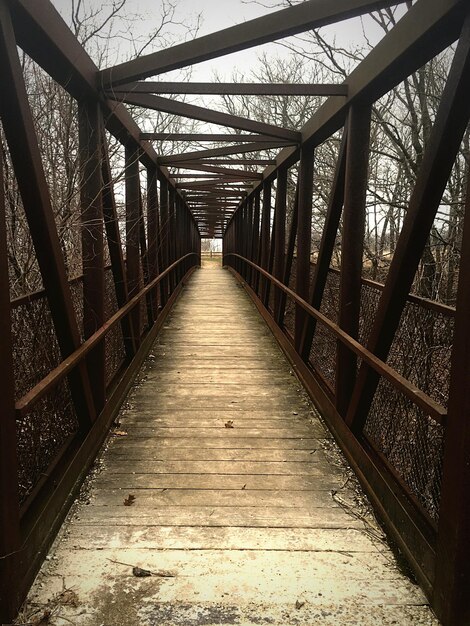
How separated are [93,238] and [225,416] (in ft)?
6.08

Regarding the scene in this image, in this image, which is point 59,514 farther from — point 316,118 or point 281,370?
point 316,118

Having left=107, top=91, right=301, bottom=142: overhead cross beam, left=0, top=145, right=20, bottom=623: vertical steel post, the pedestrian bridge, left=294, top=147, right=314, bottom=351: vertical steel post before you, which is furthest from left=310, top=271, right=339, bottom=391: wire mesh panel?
left=0, top=145, right=20, bottom=623: vertical steel post

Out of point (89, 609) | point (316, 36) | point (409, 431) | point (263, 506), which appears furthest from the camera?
point (316, 36)

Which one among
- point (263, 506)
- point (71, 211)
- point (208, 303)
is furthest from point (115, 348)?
point (208, 303)

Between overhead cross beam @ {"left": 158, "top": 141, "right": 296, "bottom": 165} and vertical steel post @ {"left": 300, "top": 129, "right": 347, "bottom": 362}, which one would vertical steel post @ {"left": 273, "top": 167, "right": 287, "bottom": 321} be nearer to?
overhead cross beam @ {"left": 158, "top": 141, "right": 296, "bottom": 165}

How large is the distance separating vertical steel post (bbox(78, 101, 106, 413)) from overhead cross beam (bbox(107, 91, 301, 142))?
306 millimetres

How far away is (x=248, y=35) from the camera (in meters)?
3.38

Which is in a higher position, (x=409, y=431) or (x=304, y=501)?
(x=409, y=431)

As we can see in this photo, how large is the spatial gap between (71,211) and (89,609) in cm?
327

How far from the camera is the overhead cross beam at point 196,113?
458cm

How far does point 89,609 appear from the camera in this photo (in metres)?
2.27

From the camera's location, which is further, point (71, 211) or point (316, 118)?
point (316, 118)

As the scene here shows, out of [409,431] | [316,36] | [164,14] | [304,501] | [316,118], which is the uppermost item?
[316,36]

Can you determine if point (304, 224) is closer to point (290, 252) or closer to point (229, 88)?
point (290, 252)
